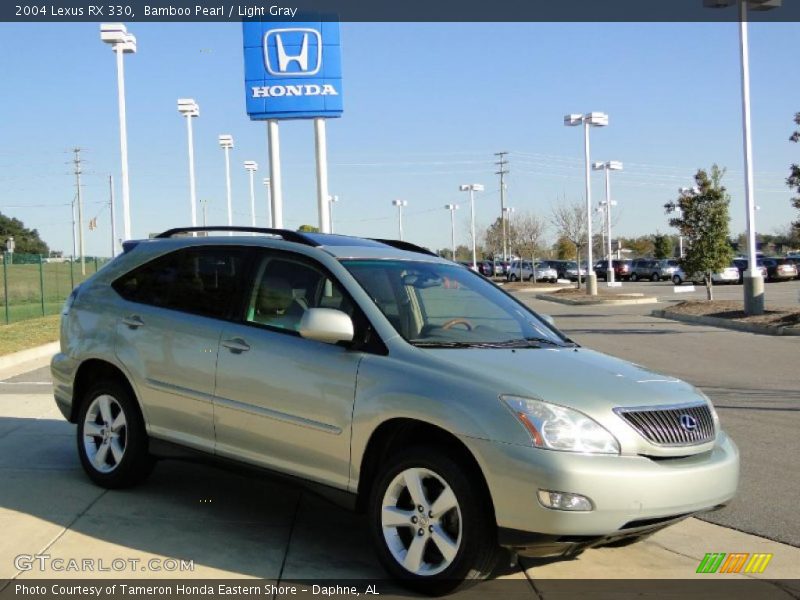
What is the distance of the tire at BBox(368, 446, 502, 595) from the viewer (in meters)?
4.17

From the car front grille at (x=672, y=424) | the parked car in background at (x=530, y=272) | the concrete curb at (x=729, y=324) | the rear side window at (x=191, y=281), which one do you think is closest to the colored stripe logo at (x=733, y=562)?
the car front grille at (x=672, y=424)

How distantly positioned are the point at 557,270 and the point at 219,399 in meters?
64.6

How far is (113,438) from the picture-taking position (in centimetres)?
606

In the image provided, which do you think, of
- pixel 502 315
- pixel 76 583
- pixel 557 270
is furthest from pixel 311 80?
pixel 557 270

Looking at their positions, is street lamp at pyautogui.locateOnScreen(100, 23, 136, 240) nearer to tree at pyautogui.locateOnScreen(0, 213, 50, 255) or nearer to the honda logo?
the honda logo

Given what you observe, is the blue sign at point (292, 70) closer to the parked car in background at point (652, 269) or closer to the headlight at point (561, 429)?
the headlight at point (561, 429)

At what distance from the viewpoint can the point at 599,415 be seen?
4.16 m

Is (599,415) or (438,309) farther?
(438,309)

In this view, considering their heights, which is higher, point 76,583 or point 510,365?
point 510,365

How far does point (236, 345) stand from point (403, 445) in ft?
4.30

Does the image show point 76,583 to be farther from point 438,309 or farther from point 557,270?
point 557,270

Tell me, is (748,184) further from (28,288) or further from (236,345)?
(28,288)

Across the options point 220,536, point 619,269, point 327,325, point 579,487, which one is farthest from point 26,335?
point 619,269

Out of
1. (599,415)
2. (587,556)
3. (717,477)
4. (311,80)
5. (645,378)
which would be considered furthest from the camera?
(311,80)
